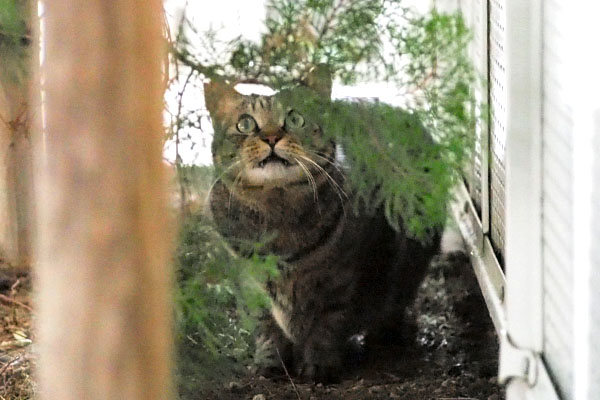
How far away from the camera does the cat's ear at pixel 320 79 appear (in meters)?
1.27

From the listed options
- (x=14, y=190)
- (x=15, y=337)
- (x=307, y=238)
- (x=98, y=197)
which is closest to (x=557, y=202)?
(x=307, y=238)

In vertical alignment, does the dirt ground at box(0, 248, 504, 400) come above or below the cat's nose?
below

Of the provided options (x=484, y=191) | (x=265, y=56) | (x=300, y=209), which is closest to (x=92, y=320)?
(x=265, y=56)

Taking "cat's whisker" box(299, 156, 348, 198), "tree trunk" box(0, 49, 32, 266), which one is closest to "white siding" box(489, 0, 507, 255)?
"cat's whisker" box(299, 156, 348, 198)

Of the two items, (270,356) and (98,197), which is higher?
(98,197)

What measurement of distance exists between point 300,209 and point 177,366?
0.50 metres

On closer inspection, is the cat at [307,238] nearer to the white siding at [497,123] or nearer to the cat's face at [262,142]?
the cat's face at [262,142]

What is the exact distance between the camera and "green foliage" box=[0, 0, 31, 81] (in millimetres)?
1081

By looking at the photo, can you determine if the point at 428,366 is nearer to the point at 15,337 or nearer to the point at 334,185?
the point at 334,185

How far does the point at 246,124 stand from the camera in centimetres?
143

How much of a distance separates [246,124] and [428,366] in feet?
1.82

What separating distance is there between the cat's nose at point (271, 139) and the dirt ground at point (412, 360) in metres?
0.39

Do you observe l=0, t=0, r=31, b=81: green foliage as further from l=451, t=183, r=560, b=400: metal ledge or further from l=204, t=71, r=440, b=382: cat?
l=451, t=183, r=560, b=400: metal ledge

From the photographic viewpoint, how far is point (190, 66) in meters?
1.23
